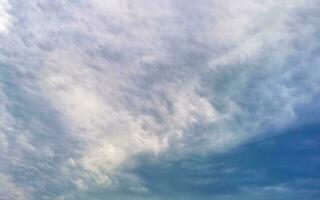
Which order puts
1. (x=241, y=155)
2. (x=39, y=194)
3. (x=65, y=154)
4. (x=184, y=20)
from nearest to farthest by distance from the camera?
(x=184, y=20) → (x=241, y=155) → (x=65, y=154) → (x=39, y=194)

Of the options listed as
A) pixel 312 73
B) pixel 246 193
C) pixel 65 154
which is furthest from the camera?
pixel 246 193

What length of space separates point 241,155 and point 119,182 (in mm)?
8985

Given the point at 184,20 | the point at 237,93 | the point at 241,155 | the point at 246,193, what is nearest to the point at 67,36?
the point at 184,20

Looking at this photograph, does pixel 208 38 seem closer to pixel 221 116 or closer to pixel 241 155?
pixel 221 116

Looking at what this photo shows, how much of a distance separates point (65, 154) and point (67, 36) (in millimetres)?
10320

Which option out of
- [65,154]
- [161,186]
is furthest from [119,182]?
[65,154]

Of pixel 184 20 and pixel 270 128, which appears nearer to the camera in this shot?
pixel 184 20

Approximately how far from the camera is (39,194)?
27.7 m

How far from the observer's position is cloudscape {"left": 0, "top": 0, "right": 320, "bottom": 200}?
12422mm

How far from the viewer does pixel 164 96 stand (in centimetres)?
1645

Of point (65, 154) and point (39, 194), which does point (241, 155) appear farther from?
point (39, 194)

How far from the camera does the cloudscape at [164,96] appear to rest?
489 inches

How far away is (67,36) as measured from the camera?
13.6 metres

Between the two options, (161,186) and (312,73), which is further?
(161,186)
